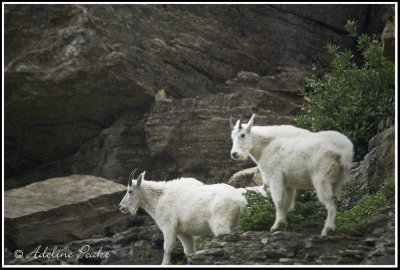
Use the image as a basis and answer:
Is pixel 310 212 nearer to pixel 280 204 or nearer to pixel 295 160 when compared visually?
pixel 280 204

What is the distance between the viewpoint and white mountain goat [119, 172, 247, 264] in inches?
496

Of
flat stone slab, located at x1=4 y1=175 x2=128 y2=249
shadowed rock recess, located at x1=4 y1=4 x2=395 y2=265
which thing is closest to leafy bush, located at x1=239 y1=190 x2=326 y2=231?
shadowed rock recess, located at x1=4 y1=4 x2=395 y2=265

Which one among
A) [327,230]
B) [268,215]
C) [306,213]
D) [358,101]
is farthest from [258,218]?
[358,101]

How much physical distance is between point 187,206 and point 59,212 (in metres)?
7.83

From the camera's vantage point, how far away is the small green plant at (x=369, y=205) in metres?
13.1

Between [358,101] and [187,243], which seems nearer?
[187,243]

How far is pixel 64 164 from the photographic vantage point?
88.4ft

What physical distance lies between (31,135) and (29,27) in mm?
5520

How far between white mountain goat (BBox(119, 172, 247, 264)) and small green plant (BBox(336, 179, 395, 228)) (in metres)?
2.53

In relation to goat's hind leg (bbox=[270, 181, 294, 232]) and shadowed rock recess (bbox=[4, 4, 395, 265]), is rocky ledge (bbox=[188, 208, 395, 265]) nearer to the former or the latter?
goat's hind leg (bbox=[270, 181, 294, 232])

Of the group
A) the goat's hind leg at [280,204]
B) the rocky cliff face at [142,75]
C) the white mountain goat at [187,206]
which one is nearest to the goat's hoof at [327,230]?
the goat's hind leg at [280,204]

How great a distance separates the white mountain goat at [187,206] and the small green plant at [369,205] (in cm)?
253

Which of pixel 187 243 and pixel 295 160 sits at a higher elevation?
pixel 295 160

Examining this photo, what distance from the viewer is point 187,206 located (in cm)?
1361
